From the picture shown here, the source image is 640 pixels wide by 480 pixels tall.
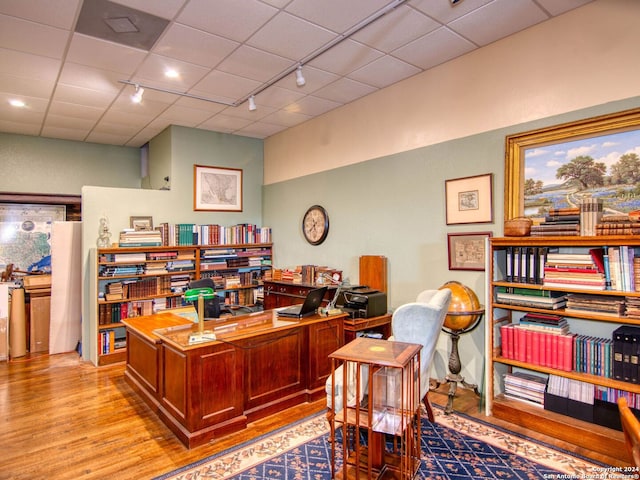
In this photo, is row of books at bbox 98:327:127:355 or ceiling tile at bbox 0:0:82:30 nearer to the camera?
ceiling tile at bbox 0:0:82:30

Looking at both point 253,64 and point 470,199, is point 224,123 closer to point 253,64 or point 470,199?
point 253,64

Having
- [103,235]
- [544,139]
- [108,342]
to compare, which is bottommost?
[108,342]

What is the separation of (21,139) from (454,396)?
7.30 meters

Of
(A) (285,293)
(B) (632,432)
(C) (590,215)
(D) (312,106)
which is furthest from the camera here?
(A) (285,293)

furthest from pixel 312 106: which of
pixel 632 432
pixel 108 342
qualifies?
pixel 632 432

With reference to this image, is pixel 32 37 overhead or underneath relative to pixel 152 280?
overhead

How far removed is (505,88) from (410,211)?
150 cm

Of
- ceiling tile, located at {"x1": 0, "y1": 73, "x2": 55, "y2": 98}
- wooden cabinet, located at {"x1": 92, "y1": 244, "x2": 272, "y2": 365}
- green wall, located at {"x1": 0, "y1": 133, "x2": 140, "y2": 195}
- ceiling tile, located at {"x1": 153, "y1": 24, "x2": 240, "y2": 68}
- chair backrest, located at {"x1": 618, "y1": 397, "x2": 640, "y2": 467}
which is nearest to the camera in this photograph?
chair backrest, located at {"x1": 618, "y1": 397, "x2": 640, "y2": 467}

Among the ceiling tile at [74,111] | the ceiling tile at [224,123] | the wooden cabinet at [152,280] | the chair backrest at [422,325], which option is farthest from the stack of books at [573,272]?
the ceiling tile at [74,111]

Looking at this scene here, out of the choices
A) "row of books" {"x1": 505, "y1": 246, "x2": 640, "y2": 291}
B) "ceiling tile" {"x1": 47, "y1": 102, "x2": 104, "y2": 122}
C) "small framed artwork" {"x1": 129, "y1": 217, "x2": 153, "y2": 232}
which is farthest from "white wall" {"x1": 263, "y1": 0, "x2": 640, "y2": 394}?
"ceiling tile" {"x1": 47, "y1": 102, "x2": 104, "y2": 122}

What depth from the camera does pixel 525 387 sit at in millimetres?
3180

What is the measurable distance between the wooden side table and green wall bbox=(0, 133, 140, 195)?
6269mm

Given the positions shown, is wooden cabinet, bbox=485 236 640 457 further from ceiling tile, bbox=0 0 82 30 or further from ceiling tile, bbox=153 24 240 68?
ceiling tile, bbox=0 0 82 30

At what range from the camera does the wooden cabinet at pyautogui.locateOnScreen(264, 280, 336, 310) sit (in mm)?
4922
